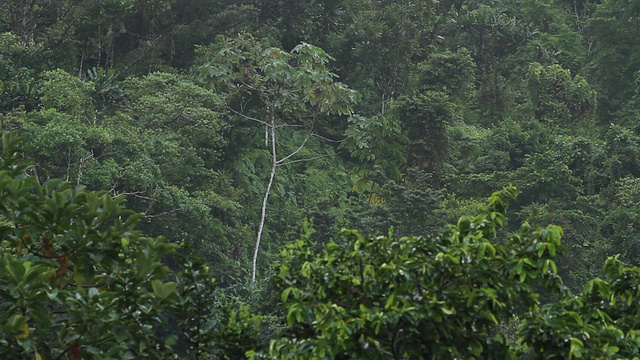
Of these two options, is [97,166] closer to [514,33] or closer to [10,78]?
[10,78]

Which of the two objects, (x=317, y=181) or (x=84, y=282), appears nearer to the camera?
(x=84, y=282)

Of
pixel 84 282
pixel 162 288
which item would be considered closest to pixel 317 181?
pixel 84 282

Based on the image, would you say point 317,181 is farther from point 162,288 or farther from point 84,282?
point 162,288

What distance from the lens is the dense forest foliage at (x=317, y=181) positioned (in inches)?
163

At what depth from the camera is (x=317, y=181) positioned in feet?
64.8

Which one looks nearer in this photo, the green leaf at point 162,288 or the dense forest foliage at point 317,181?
the dense forest foliage at point 317,181

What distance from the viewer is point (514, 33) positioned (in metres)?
24.2

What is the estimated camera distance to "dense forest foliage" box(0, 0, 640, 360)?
4.15 meters

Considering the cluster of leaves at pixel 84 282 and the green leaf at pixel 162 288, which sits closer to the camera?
the cluster of leaves at pixel 84 282

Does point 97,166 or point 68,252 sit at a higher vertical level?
point 68,252

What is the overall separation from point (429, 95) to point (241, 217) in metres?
4.76

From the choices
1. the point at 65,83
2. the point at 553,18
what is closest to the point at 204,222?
the point at 65,83

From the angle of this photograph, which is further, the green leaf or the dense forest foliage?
the green leaf

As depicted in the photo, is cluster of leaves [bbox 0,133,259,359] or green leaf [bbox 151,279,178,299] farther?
green leaf [bbox 151,279,178,299]
